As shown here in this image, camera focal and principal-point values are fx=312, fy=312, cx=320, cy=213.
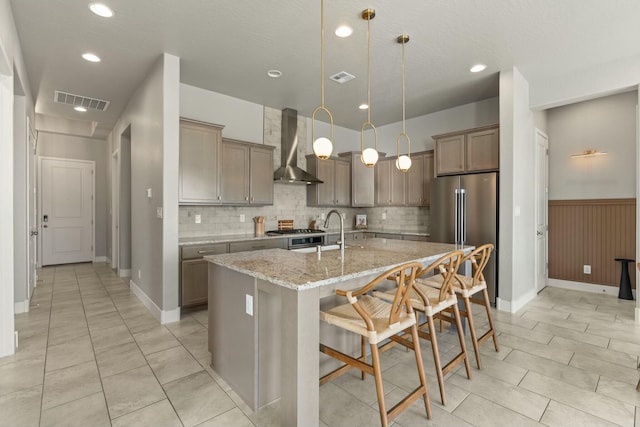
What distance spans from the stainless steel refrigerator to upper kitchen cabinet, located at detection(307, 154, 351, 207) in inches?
70.2

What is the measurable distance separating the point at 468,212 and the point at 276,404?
3429 millimetres

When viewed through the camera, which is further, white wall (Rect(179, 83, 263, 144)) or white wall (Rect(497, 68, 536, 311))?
white wall (Rect(179, 83, 263, 144))

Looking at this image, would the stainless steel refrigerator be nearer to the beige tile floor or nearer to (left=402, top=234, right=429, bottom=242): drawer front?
(left=402, top=234, right=429, bottom=242): drawer front

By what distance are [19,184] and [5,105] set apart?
1689 millimetres

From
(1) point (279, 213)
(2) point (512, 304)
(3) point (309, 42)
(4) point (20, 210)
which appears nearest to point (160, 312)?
(4) point (20, 210)

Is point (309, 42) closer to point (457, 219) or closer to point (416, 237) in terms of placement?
point (457, 219)

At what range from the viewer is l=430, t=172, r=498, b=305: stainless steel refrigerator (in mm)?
3990

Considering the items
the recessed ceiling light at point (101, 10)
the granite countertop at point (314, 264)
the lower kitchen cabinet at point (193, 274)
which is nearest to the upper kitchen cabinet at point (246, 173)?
the lower kitchen cabinet at point (193, 274)

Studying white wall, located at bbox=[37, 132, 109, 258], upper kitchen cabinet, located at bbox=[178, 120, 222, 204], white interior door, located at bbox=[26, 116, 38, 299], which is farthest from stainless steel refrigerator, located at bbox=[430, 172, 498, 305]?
white wall, located at bbox=[37, 132, 109, 258]

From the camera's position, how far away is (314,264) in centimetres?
209

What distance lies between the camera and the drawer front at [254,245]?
13.2 feet

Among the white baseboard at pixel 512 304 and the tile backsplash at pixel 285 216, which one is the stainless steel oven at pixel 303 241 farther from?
the white baseboard at pixel 512 304

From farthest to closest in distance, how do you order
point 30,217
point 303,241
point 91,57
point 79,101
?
point 303,241 → point 79,101 → point 30,217 → point 91,57

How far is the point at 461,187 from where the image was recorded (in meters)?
4.33
